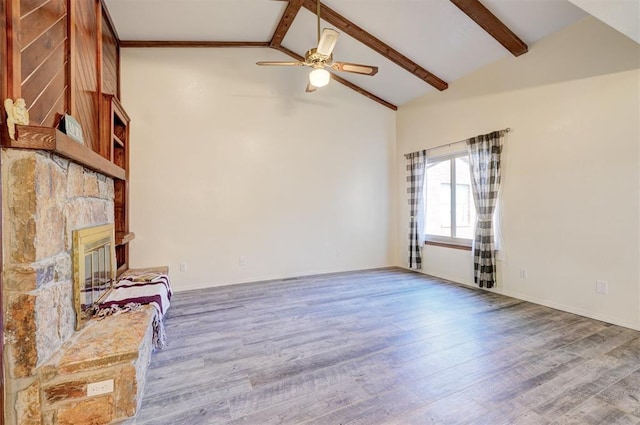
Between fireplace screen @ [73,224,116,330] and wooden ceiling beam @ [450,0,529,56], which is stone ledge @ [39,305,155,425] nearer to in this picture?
fireplace screen @ [73,224,116,330]

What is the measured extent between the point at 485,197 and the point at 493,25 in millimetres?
2026

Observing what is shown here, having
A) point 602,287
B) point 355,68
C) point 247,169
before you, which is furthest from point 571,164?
point 247,169

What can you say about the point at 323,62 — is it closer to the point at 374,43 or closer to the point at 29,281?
the point at 374,43

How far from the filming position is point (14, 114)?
1340 mm

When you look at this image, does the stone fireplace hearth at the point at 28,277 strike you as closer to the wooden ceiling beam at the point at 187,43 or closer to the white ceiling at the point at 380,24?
the white ceiling at the point at 380,24

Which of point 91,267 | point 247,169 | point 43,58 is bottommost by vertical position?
point 91,267

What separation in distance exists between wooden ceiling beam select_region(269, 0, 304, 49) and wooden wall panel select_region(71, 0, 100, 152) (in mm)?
1980

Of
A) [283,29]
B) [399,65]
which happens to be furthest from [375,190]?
[283,29]

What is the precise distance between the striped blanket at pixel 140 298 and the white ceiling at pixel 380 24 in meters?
3.02

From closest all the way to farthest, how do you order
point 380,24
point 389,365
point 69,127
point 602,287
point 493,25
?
1. point 69,127
2. point 389,365
3. point 602,287
4. point 493,25
5. point 380,24

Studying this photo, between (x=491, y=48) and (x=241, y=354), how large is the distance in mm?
4467

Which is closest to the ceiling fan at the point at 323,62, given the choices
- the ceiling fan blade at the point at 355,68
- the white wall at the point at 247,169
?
the ceiling fan blade at the point at 355,68

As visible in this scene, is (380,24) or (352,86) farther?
(352,86)

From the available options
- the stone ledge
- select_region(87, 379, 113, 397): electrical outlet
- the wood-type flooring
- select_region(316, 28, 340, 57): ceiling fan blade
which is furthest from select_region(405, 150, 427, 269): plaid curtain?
select_region(87, 379, 113, 397): electrical outlet
